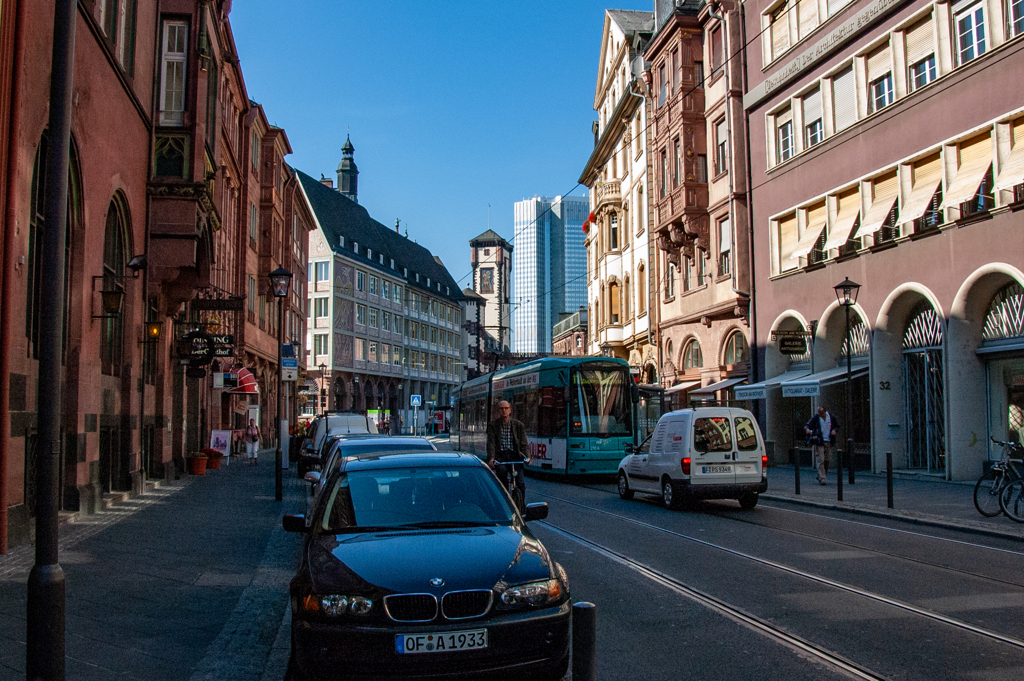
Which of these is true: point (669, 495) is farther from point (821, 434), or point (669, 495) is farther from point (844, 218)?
point (844, 218)

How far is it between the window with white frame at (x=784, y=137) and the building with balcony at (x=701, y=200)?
189 centimetres

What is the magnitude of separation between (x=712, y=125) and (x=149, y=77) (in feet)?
68.4

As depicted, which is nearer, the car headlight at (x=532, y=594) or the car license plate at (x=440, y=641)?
the car license plate at (x=440, y=641)

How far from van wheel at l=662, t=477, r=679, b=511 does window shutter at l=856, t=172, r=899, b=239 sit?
10.8m

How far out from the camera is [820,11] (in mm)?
26125

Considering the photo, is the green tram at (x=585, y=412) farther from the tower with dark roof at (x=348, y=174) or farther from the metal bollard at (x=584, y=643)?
the tower with dark roof at (x=348, y=174)

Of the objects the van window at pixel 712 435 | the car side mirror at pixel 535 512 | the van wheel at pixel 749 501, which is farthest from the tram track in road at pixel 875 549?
the car side mirror at pixel 535 512

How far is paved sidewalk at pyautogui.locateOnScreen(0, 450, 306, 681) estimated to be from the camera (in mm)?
6078

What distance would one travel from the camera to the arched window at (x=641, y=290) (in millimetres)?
42281

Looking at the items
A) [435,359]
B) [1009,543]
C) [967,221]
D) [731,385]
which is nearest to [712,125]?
[731,385]

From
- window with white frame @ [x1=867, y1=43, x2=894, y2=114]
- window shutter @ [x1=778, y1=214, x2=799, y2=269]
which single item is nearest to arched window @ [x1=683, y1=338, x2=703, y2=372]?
window shutter @ [x1=778, y1=214, x2=799, y2=269]

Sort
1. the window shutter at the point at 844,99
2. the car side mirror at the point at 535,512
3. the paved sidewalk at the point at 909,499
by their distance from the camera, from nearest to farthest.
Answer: the car side mirror at the point at 535,512 < the paved sidewalk at the point at 909,499 < the window shutter at the point at 844,99

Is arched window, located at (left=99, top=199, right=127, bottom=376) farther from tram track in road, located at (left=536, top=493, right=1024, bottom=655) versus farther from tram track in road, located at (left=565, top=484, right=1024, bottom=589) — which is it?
tram track in road, located at (left=565, top=484, right=1024, bottom=589)

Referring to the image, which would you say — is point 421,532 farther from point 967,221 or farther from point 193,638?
point 967,221
